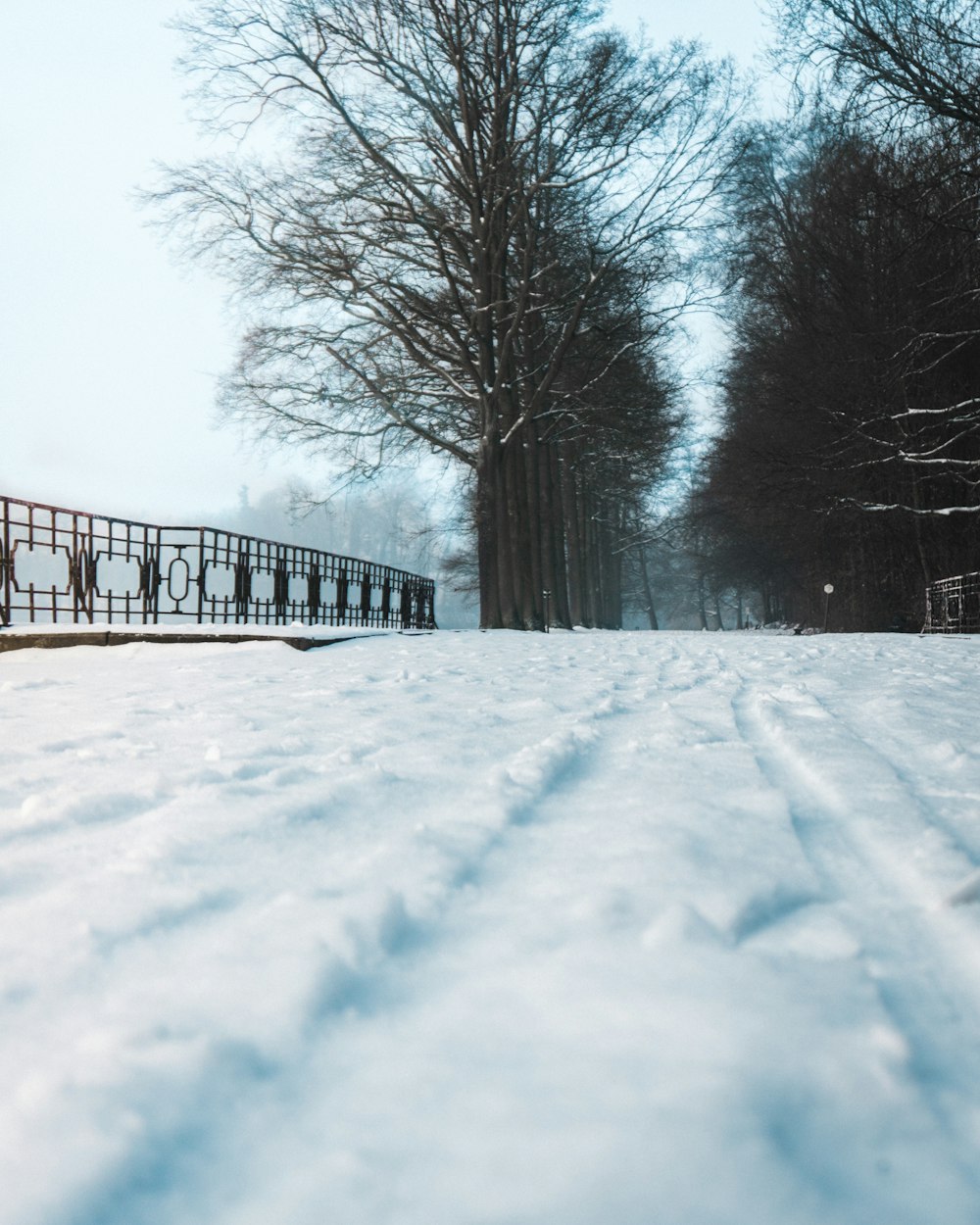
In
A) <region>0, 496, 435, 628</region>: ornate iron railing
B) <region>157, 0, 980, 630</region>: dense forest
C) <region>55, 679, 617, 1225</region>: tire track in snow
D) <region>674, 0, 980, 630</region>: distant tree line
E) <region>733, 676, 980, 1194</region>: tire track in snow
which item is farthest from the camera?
<region>157, 0, 980, 630</region>: dense forest

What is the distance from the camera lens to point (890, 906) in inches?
56.3

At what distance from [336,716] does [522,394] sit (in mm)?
14446

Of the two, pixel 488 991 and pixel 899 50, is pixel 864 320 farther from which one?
pixel 488 991

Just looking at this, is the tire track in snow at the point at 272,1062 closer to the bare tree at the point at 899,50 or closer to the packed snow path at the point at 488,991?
the packed snow path at the point at 488,991

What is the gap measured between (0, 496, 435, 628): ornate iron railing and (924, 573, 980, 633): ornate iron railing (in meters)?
9.29

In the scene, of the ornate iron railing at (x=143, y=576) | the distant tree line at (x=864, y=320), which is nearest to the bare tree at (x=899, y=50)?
the distant tree line at (x=864, y=320)

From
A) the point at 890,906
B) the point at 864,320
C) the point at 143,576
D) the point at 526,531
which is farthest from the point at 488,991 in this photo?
the point at 864,320

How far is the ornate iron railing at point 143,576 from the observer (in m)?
7.86

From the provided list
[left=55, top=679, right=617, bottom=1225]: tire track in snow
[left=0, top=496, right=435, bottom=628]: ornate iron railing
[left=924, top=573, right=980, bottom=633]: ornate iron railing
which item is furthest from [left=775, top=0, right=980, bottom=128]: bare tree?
[left=55, top=679, right=617, bottom=1225]: tire track in snow

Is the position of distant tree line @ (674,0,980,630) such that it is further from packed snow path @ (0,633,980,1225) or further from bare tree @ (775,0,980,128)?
packed snow path @ (0,633,980,1225)

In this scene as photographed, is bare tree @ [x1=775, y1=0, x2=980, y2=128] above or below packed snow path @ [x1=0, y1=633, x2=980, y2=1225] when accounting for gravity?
above

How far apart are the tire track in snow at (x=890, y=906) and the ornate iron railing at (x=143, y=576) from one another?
571cm

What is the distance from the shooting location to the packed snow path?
82cm

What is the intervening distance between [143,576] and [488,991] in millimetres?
9743
